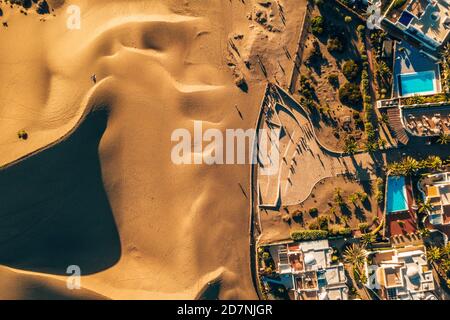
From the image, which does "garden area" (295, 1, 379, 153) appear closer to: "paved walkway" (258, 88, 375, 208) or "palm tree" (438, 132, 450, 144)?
"paved walkway" (258, 88, 375, 208)

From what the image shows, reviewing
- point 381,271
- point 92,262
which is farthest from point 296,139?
point 92,262

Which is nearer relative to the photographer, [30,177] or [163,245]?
[30,177]

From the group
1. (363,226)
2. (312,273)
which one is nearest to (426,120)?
(363,226)

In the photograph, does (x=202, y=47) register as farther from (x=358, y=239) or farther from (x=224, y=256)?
(x=358, y=239)

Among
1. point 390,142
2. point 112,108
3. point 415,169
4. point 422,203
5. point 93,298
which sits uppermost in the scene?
point 112,108

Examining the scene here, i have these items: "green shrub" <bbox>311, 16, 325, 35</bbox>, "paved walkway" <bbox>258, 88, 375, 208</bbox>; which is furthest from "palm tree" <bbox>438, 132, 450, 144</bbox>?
"green shrub" <bbox>311, 16, 325, 35</bbox>

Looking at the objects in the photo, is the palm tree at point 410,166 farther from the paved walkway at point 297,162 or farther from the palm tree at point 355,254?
the palm tree at point 355,254

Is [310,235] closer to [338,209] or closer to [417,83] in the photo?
[338,209]
